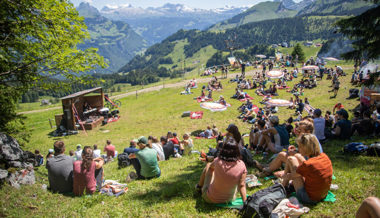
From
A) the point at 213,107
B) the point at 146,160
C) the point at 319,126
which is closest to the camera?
the point at 146,160

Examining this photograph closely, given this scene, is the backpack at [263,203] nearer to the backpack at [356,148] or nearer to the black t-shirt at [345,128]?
the backpack at [356,148]

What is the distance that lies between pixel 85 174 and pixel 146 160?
188 centimetres

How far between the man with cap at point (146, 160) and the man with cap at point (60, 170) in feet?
6.43

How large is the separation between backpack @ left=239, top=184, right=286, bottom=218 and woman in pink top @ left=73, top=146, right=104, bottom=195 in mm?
4244

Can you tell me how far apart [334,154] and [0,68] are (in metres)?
13.1

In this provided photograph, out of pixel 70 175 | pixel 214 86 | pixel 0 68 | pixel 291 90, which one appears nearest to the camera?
pixel 70 175

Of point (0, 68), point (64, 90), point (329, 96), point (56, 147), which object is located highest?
point (0, 68)

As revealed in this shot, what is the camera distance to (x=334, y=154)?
8.48 metres

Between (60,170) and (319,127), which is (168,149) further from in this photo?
(319,127)

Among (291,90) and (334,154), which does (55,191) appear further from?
(291,90)

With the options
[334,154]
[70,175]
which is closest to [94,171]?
[70,175]

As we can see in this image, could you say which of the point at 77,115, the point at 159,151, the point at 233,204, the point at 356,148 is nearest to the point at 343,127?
the point at 356,148

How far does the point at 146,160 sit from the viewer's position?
7.40 meters

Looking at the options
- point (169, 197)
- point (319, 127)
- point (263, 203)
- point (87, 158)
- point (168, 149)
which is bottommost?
point (168, 149)
